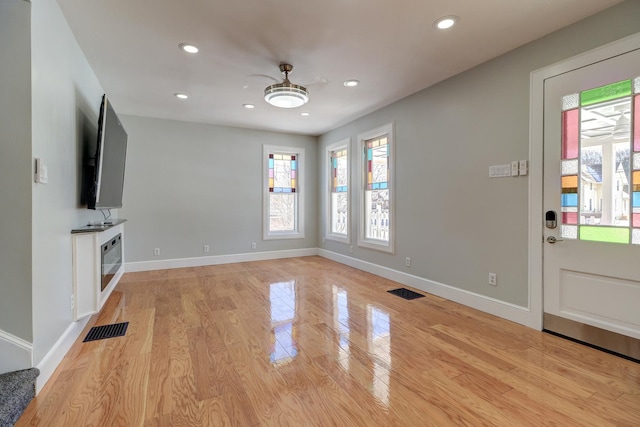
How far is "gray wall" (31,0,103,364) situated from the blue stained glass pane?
3865mm

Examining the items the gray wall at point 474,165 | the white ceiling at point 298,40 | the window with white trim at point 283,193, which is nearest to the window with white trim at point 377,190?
the gray wall at point 474,165

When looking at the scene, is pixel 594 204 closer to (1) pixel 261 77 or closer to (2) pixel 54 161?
(1) pixel 261 77

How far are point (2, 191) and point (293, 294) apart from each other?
9.12 ft

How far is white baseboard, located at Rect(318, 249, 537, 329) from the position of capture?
9.20 feet

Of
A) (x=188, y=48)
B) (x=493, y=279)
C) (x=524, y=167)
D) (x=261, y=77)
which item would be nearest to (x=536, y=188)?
(x=524, y=167)

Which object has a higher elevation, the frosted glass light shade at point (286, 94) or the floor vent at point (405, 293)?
the frosted glass light shade at point (286, 94)

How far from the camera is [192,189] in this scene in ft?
17.6

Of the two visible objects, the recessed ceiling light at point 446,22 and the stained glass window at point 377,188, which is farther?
the stained glass window at point 377,188

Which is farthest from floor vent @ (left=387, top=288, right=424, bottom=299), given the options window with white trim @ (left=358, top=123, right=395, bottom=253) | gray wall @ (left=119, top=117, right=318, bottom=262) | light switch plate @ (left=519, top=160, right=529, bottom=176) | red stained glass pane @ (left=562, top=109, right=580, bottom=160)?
gray wall @ (left=119, top=117, right=318, bottom=262)

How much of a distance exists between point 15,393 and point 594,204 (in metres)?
4.00

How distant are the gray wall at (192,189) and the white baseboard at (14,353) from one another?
345cm

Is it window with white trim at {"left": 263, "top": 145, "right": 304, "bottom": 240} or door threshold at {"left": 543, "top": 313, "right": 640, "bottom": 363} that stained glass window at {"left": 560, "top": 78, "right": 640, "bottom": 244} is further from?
window with white trim at {"left": 263, "top": 145, "right": 304, "bottom": 240}

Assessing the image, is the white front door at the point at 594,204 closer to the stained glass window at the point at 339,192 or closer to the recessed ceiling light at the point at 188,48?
the recessed ceiling light at the point at 188,48

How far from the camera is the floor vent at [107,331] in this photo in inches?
101
